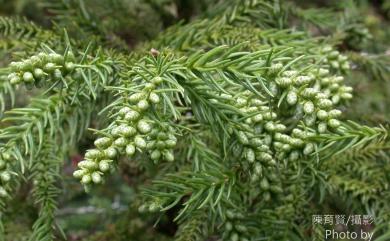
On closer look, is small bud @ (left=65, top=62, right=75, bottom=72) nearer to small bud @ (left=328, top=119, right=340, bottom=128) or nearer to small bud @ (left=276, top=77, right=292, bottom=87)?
small bud @ (left=276, top=77, right=292, bottom=87)

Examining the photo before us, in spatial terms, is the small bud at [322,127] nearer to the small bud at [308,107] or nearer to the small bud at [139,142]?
the small bud at [308,107]

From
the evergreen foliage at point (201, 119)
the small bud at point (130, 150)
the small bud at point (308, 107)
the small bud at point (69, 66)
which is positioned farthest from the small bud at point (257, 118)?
the small bud at point (69, 66)

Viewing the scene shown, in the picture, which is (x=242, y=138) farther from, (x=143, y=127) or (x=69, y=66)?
(x=69, y=66)

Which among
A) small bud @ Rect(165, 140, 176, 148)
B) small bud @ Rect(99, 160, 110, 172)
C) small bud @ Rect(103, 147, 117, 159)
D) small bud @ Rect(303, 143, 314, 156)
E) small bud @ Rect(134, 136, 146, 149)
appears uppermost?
small bud @ Rect(134, 136, 146, 149)

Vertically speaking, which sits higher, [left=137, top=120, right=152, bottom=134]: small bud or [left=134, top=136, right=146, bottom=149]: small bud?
[left=137, top=120, right=152, bottom=134]: small bud

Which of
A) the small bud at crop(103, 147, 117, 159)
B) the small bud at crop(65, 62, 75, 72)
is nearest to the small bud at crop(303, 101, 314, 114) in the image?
the small bud at crop(103, 147, 117, 159)

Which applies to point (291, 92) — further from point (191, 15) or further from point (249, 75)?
point (191, 15)

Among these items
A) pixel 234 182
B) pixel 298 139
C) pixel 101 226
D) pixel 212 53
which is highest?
pixel 212 53

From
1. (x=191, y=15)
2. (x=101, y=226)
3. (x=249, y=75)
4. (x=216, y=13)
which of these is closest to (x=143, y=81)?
(x=249, y=75)
